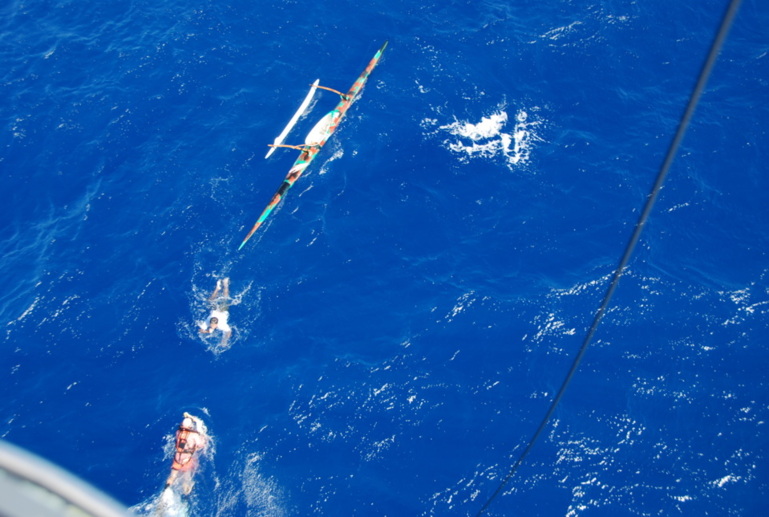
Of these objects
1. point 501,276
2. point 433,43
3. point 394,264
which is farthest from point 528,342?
point 433,43

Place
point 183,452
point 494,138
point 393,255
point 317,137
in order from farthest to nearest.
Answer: point 317,137 → point 494,138 → point 393,255 → point 183,452

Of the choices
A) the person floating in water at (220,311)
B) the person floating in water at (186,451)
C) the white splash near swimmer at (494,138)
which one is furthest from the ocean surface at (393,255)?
the person floating in water at (186,451)

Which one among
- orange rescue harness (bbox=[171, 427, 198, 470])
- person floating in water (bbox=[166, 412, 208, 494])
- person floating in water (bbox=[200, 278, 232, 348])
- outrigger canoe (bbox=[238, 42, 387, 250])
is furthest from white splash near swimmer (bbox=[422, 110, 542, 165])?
orange rescue harness (bbox=[171, 427, 198, 470])

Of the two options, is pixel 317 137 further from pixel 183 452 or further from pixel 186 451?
pixel 183 452

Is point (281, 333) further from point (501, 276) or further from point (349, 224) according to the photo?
point (501, 276)

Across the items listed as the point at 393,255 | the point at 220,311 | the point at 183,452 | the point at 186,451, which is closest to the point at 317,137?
the point at 393,255

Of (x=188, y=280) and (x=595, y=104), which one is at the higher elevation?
(x=595, y=104)
